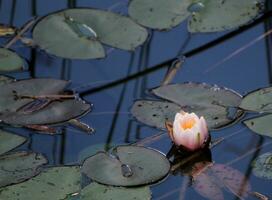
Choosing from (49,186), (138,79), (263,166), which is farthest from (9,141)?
(263,166)

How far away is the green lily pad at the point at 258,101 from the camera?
191 centimetres

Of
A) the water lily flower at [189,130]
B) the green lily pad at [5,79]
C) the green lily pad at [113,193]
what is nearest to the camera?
the green lily pad at [113,193]

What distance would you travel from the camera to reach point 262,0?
2355mm

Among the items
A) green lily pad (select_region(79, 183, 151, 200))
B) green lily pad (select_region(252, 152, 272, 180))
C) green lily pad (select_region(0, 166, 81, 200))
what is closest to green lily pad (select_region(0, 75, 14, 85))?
green lily pad (select_region(0, 166, 81, 200))

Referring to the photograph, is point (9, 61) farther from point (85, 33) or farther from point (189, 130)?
point (189, 130)

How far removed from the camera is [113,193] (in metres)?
1.67

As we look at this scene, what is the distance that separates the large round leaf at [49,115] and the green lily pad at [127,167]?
0.21m

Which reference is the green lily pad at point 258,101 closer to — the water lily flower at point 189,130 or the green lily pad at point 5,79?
the water lily flower at point 189,130

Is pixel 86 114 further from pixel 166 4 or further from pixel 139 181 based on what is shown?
pixel 166 4

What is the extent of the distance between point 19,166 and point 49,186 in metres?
0.12

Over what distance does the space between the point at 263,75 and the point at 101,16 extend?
56cm

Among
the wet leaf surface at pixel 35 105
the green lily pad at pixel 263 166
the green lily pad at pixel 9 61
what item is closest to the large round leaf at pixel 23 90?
the wet leaf surface at pixel 35 105

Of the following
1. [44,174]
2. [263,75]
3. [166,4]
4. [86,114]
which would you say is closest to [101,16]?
[166,4]

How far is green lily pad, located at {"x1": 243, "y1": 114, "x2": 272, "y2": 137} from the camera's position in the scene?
185cm
